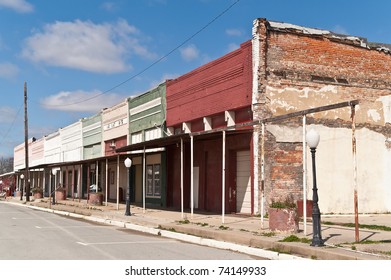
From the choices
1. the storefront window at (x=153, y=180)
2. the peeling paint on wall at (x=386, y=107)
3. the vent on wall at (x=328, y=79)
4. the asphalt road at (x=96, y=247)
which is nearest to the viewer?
the asphalt road at (x=96, y=247)

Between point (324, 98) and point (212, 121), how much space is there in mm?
5468

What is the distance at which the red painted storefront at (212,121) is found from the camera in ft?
69.9

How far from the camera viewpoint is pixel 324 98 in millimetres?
21734

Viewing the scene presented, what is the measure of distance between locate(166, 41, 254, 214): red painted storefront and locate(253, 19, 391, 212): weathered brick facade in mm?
802

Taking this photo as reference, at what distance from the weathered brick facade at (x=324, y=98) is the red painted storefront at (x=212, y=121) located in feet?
2.63

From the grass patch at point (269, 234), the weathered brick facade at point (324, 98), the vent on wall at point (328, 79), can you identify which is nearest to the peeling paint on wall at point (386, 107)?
the weathered brick facade at point (324, 98)

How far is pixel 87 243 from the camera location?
1335 centimetres

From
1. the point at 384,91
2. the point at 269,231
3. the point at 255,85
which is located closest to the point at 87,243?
the point at 269,231

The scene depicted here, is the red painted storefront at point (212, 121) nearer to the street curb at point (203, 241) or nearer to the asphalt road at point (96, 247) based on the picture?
the street curb at point (203, 241)

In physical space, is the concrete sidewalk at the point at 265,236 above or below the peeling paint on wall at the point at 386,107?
below

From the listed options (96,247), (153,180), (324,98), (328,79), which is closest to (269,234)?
(96,247)

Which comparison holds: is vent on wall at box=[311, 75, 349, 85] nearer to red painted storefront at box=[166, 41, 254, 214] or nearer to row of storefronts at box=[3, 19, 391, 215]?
row of storefronts at box=[3, 19, 391, 215]

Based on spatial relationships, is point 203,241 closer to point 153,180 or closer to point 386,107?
point 386,107

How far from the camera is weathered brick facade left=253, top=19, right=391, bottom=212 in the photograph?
66.9ft
